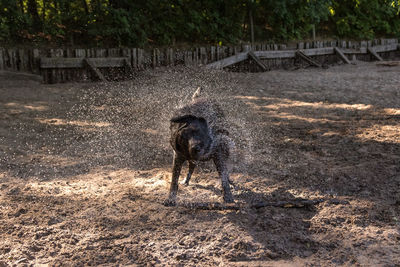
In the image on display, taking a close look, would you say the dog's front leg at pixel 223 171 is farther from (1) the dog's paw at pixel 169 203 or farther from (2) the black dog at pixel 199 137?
(1) the dog's paw at pixel 169 203

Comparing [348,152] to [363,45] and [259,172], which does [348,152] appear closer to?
[259,172]

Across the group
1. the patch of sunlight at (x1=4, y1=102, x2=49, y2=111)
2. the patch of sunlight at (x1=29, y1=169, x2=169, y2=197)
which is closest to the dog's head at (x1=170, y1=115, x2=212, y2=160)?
the patch of sunlight at (x1=29, y1=169, x2=169, y2=197)

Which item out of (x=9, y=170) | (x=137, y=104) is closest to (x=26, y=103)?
(x=137, y=104)

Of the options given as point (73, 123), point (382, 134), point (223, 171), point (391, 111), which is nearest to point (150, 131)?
point (73, 123)

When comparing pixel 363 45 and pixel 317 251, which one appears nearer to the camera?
pixel 317 251

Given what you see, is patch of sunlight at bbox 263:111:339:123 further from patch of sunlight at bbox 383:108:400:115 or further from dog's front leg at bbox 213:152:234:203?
dog's front leg at bbox 213:152:234:203

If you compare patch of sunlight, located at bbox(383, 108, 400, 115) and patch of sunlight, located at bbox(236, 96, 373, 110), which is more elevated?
patch of sunlight, located at bbox(236, 96, 373, 110)

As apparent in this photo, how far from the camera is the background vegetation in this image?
43.0 ft

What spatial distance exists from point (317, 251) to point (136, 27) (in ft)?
39.0

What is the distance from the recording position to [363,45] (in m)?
17.8

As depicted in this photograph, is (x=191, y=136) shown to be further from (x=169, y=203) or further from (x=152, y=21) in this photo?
(x=152, y=21)

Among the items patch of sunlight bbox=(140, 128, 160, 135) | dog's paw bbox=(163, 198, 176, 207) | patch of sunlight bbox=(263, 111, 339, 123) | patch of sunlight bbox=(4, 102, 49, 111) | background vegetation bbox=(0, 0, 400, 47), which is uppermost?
background vegetation bbox=(0, 0, 400, 47)

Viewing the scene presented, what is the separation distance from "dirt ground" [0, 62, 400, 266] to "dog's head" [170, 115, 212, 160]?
661 mm

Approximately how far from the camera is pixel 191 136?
126 inches
